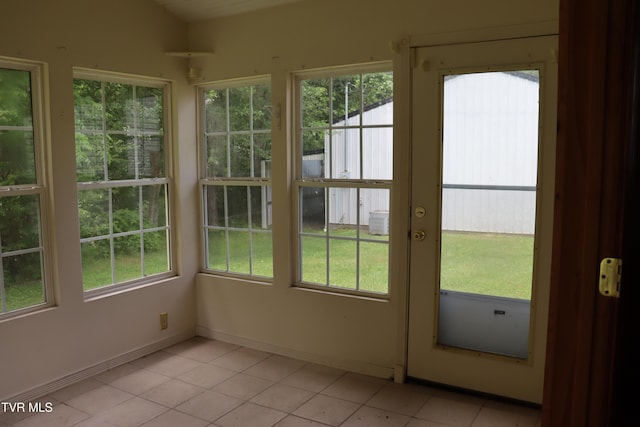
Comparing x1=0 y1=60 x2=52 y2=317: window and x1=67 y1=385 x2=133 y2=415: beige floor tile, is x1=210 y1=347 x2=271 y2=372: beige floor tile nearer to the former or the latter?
x1=67 y1=385 x2=133 y2=415: beige floor tile

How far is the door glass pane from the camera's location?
2945mm

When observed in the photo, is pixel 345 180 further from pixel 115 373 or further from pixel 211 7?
pixel 115 373

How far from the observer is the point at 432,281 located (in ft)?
10.6

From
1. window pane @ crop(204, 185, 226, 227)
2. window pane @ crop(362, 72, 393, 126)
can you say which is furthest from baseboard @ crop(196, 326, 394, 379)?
window pane @ crop(362, 72, 393, 126)

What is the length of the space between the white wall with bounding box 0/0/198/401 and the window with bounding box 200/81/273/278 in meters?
0.22

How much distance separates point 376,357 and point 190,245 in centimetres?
177

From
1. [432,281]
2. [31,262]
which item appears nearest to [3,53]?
[31,262]

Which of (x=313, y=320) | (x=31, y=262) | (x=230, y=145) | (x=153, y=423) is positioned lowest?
(x=153, y=423)

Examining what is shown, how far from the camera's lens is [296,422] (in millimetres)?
2863

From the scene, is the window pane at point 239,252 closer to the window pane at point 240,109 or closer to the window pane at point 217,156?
the window pane at point 217,156

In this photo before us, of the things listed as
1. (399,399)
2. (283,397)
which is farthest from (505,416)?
(283,397)

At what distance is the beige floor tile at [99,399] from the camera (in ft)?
9.96

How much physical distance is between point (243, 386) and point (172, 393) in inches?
17.4

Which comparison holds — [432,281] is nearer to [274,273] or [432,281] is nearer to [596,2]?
[274,273]
